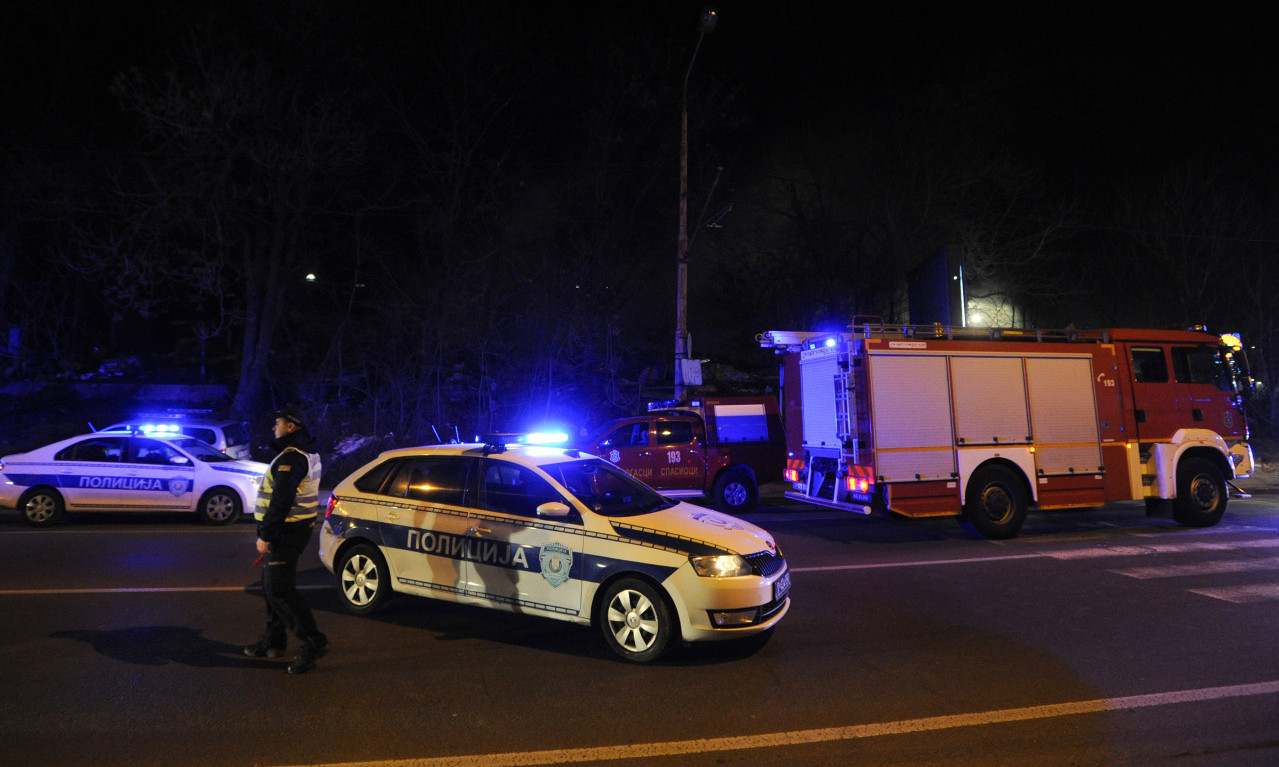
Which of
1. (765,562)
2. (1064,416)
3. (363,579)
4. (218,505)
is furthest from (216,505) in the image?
(1064,416)

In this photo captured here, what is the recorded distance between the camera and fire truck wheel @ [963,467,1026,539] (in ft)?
34.9

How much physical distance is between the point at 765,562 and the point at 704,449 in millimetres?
7794

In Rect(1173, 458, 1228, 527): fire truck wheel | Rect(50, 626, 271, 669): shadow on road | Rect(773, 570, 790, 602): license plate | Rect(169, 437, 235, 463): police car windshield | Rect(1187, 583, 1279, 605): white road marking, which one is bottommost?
Rect(50, 626, 271, 669): shadow on road

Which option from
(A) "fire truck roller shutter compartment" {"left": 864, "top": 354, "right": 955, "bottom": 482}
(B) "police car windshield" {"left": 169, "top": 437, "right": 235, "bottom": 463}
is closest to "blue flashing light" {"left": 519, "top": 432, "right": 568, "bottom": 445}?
(A) "fire truck roller shutter compartment" {"left": 864, "top": 354, "right": 955, "bottom": 482}

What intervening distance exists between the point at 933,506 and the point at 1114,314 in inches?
836

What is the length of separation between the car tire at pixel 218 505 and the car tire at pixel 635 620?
8.99m

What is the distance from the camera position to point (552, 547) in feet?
19.0

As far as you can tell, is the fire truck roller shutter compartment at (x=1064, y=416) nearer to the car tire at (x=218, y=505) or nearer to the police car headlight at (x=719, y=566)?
the police car headlight at (x=719, y=566)

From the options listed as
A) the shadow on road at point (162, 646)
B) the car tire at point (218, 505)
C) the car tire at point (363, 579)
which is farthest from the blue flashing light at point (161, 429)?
the car tire at point (363, 579)

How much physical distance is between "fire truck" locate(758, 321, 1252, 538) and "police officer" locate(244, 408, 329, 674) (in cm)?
735

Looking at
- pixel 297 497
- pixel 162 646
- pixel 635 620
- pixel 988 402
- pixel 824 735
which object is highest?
pixel 988 402

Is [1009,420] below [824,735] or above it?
above

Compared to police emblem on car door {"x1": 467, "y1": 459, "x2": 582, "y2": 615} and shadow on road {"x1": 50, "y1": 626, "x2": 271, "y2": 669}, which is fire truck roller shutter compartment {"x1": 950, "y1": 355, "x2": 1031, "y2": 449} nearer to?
police emblem on car door {"x1": 467, "y1": 459, "x2": 582, "y2": 615}

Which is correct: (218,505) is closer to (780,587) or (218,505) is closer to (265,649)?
(265,649)
